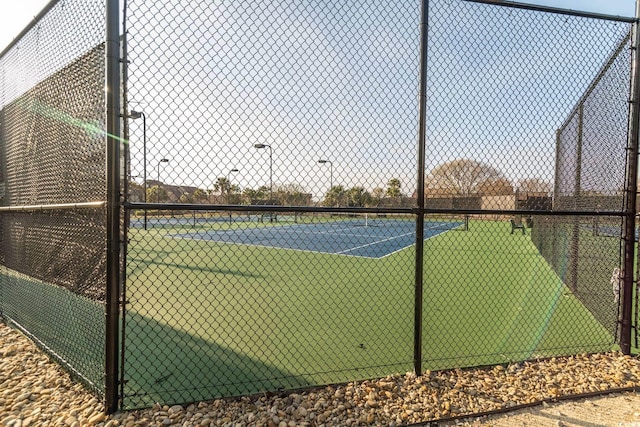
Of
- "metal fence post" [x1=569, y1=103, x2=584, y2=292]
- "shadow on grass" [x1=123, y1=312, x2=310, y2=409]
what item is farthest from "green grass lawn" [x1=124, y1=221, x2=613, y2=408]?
"metal fence post" [x1=569, y1=103, x2=584, y2=292]

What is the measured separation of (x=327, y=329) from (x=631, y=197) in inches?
129

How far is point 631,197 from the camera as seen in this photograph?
10.7 ft

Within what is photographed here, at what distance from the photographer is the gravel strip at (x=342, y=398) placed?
2.21 m

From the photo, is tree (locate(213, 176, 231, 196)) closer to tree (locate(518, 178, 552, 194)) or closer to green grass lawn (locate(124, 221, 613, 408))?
green grass lawn (locate(124, 221, 613, 408))

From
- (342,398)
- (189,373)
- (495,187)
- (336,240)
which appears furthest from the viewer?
(336,240)

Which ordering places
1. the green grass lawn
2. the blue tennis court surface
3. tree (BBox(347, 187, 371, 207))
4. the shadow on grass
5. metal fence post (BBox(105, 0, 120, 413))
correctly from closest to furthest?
1. metal fence post (BBox(105, 0, 120, 413))
2. the shadow on grass
3. the green grass lawn
4. tree (BBox(347, 187, 371, 207))
5. the blue tennis court surface

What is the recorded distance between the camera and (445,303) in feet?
16.6

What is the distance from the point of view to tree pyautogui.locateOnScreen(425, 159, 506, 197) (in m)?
3.39

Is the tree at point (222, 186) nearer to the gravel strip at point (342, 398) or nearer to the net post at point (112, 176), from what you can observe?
the net post at point (112, 176)

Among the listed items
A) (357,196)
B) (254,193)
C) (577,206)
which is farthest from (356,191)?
(577,206)

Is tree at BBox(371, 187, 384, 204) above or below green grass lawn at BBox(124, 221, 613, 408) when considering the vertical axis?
above

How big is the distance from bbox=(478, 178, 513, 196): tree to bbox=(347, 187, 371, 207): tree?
74.1 inches

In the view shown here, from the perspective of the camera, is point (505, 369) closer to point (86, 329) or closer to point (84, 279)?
point (86, 329)

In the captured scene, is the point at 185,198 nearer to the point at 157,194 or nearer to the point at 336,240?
the point at 157,194
